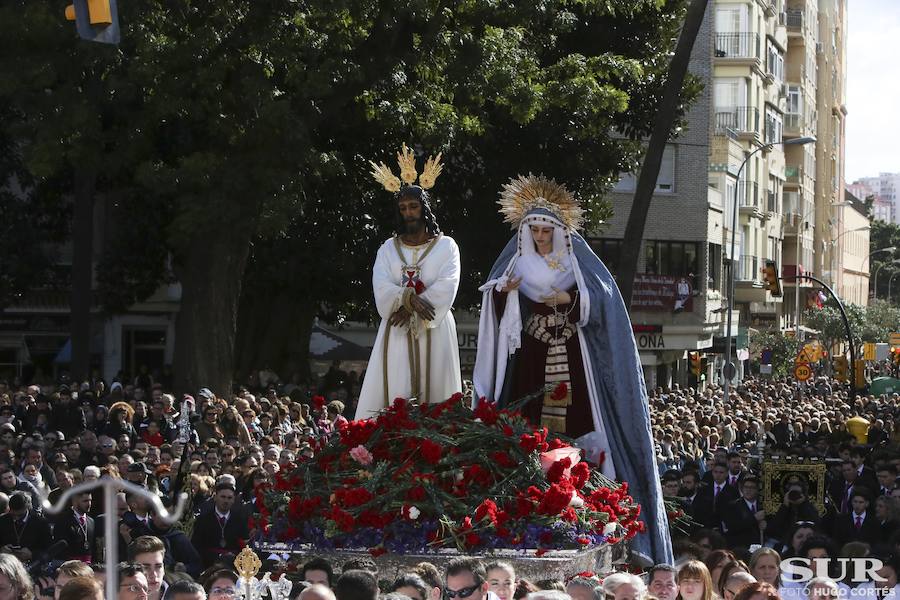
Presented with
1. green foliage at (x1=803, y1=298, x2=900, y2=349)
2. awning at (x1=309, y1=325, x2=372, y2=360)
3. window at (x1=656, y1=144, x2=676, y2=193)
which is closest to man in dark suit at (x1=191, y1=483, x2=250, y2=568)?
awning at (x1=309, y1=325, x2=372, y2=360)

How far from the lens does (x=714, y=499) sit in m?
14.6

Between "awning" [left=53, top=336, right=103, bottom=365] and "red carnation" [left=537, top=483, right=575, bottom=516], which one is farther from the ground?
"red carnation" [left=537, top=483, right=575, bottom=516]

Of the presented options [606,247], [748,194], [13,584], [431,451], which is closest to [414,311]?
[431,451]

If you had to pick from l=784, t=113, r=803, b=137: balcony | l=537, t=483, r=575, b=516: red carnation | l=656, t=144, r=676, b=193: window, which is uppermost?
l=784, t=113, r=803, b=137: balcony

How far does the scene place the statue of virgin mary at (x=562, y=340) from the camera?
33.1ft

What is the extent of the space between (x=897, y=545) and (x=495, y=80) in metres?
13.4

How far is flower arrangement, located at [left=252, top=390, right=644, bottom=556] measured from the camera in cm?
802

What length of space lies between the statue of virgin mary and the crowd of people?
885mm

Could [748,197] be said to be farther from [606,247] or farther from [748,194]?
[606,247]

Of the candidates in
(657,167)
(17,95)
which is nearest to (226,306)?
(17,95)

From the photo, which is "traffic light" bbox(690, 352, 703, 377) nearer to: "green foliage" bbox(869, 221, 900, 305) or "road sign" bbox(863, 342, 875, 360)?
"road sign" bbox(863, 342, 875, 360)

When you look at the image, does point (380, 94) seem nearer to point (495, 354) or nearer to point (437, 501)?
point (495, 354)

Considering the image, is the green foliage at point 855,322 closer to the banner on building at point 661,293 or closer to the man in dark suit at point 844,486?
the banner on building at point 661,293

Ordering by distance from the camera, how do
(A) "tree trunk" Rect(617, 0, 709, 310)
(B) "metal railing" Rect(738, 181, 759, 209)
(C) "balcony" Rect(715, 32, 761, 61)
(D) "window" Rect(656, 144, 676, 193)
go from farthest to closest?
1. (B) "metal railing" Rect(738, 181, 759, 209)
2. (C) "balcony" Rect(715, 32, 761, 61)
3. (D) "window" Rect(656, 144, 676, 193)
4. (A) "tree trunk" Rect(617, 0, 709, 310)
